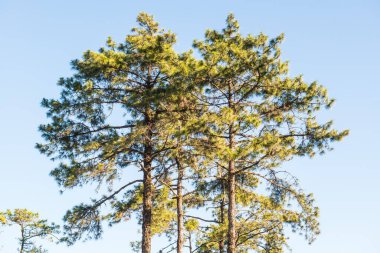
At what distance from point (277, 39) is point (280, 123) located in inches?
130

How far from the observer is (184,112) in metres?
15.4

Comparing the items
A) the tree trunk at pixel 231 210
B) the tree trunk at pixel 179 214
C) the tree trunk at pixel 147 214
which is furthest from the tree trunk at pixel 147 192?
the tree trunk at pixel 231 210

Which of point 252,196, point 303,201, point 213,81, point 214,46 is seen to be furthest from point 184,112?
point 303,201

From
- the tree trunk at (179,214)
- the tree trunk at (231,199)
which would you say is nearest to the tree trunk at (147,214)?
the tree trunk at (179,214)

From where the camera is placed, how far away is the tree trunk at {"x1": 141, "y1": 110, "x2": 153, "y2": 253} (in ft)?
44.9

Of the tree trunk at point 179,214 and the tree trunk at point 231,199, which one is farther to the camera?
the tree trunk at point 179,214

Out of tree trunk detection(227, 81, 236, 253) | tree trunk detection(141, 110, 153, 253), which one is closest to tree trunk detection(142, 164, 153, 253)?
tree trunk detection(141, 110, 153, 253)

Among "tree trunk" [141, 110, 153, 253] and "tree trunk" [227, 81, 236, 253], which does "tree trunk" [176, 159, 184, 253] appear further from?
"tree trunk" [227, 81, 236, 253]

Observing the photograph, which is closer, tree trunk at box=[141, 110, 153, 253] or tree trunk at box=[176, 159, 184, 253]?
tree trunk at box=[141, 110, 153, 253]

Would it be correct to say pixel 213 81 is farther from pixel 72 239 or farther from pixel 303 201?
pixel 72 239

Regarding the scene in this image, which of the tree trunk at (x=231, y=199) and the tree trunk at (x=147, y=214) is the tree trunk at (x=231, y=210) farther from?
the tree trunk at (x=147, y=214)

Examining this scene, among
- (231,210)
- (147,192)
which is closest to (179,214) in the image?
(147,192)

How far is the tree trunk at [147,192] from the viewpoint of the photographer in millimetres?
13672

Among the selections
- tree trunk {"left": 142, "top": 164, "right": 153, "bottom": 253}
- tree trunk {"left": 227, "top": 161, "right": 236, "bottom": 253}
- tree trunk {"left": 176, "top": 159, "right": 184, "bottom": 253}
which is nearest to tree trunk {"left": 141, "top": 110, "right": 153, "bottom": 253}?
tree trunk {"left": 142, "top": 164, "right": 153, "bottom": 253}
